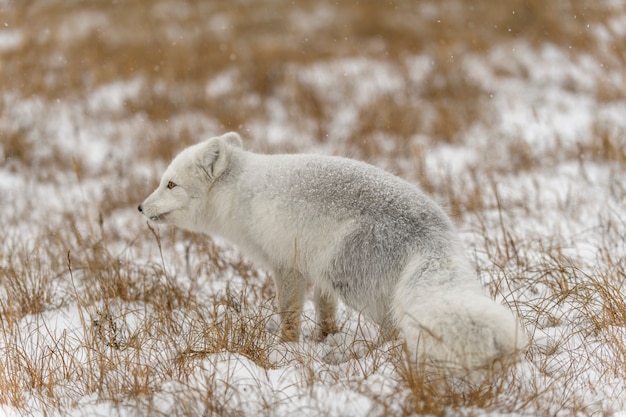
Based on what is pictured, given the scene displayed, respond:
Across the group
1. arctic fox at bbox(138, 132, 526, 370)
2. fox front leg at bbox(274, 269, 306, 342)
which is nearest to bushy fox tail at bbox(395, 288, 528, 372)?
arctic fox at bbox(138, 132, 526, 370)

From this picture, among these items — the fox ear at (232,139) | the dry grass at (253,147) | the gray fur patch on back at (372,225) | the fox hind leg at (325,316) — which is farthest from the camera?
the fox ear at (232,139)

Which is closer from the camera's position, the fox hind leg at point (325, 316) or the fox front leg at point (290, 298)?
the fox front leg at point (290, 298)

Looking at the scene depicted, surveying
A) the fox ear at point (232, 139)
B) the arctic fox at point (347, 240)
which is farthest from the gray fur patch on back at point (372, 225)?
the fox ear at point (232, 139)

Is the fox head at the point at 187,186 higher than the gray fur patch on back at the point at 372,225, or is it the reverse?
the fox head at the point at 187,186

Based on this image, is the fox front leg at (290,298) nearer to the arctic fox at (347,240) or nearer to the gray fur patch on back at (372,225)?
the arctic fox at (347,240)

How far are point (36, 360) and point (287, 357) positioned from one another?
126cm

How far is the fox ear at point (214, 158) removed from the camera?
3648mm

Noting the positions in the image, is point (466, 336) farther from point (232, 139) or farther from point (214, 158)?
point (232, 139)

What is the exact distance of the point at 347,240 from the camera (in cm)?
309

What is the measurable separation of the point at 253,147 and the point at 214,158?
5.41 ft

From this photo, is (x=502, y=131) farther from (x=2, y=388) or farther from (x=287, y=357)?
(x=2, y=388)

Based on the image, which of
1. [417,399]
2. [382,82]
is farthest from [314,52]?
[417,399]

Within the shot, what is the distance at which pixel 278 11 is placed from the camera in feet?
49.3

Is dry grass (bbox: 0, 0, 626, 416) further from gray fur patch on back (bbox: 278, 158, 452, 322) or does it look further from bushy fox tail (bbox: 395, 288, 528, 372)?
gray fur patch on back (bbox: 278, 158, 452, 322)
